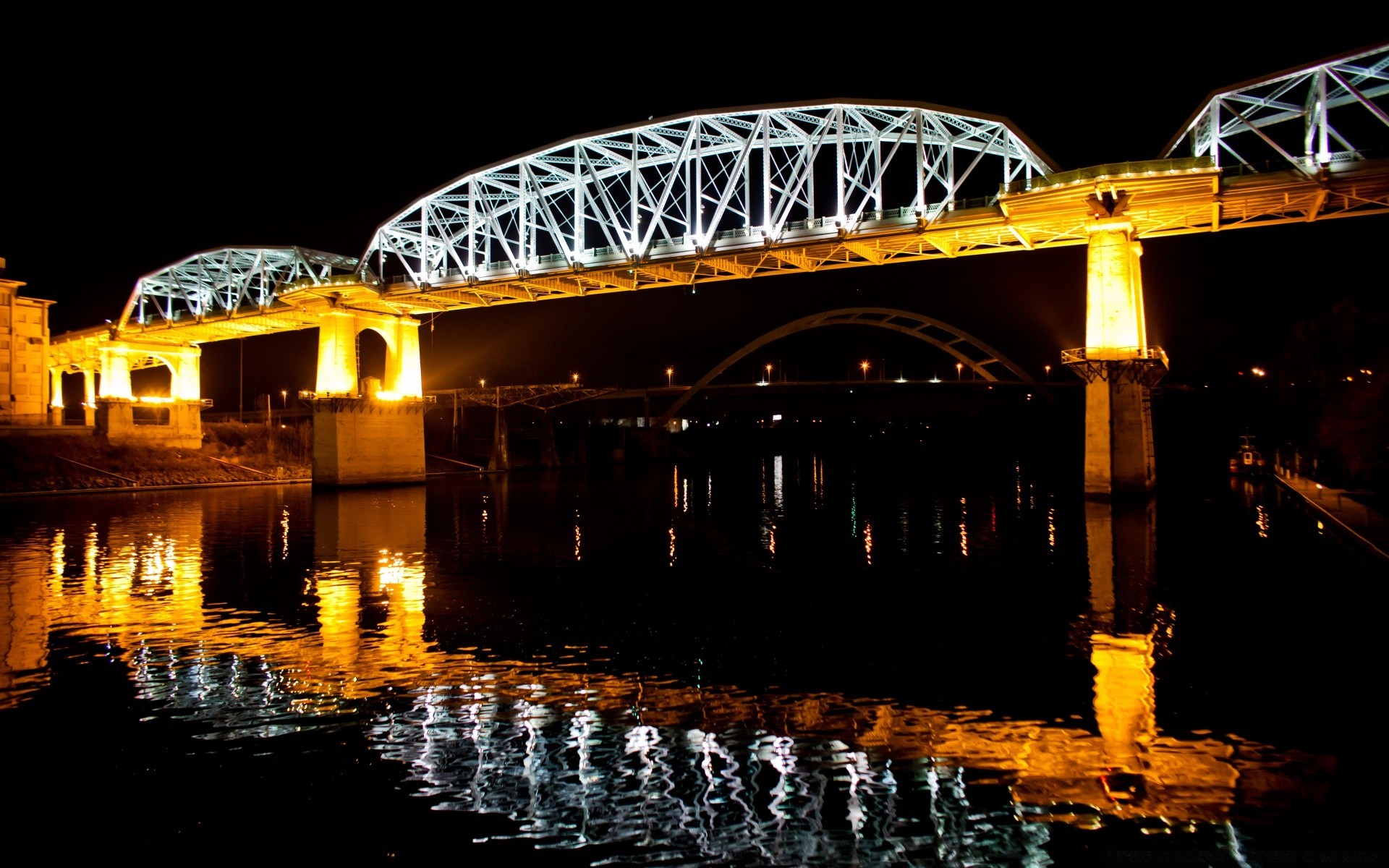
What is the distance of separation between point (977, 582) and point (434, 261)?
54.2 m

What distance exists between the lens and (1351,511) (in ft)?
108

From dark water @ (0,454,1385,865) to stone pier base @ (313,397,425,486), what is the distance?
104 feet

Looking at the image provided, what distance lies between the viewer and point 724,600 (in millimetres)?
20406

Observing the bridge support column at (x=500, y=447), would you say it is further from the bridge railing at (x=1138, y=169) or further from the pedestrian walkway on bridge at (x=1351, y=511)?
the pedestrian walkway on bridge at (x=1351, y=511)

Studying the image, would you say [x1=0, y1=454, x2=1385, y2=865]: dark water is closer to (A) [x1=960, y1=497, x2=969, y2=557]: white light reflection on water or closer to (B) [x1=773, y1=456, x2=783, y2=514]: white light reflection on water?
(A) [x1=960, y1=497, x2=969, y2=557]: white light reflection on water

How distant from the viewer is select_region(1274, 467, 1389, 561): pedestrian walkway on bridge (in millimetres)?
25359

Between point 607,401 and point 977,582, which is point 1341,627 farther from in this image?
point 607,401

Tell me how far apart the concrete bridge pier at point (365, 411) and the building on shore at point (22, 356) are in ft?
94.2

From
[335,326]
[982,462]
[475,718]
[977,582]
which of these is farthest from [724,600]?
[982,462]

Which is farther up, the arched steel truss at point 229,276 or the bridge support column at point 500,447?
the arched steel truss at point 229,276

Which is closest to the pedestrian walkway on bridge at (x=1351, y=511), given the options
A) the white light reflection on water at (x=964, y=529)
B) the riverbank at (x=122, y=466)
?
the white light reflection on water at (x=964, y=529)

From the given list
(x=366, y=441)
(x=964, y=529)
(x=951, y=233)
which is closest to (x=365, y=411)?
(x=366, y=441)

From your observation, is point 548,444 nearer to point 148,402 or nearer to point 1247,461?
point 148,402

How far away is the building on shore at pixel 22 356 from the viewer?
7225 centimetres
